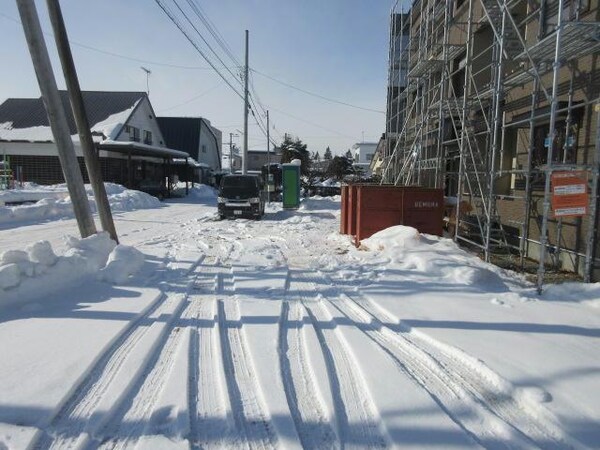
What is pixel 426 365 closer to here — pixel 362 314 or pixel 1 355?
pixel 362 314

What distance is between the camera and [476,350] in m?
4.18

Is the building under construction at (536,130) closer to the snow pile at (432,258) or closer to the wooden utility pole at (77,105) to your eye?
the snow pile at (432,258)

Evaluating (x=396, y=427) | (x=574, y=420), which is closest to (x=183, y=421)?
(x=396, y=427)

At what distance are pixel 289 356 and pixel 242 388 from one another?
72 centimetres

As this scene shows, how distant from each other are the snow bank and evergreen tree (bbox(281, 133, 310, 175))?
58.5 meters

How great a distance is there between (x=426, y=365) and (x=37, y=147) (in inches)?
1303

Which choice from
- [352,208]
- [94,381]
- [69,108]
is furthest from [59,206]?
[69,108]

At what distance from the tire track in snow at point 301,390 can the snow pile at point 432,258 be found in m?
3.08

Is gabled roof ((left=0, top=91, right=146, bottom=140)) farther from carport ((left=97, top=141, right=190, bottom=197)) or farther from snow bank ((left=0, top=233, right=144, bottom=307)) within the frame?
snow bank ((left=0, top=233, right=144, bottom=307))

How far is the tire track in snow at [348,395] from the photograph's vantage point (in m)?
2.86

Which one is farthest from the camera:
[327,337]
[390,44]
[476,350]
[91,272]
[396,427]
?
[390,44]

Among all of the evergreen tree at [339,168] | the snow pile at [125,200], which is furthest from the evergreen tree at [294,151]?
the snow pile at [125,200]

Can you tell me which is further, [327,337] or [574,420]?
[327,337]

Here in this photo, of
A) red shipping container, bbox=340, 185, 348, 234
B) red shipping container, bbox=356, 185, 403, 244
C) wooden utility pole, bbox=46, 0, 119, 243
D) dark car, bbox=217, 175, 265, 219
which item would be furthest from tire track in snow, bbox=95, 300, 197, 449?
dark car, bbox=217, 175, 265, 219
